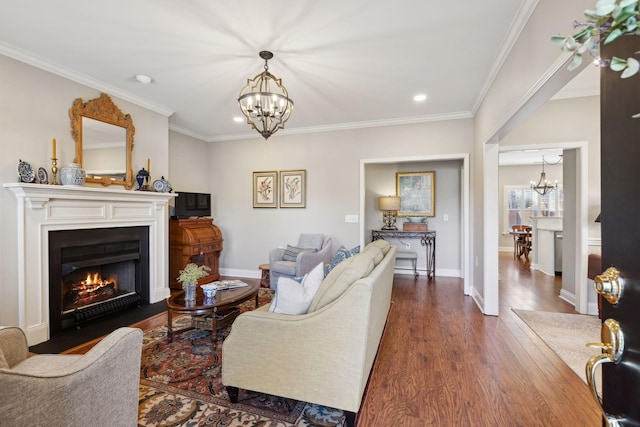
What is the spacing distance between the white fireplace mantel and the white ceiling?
124 cm

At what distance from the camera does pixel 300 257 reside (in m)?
4.16

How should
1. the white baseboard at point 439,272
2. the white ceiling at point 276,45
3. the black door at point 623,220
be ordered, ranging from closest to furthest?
the black door at point 623,220, the white ceiling at point 276,45, the white baseboard at point 439,272

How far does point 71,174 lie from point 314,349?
3043mm

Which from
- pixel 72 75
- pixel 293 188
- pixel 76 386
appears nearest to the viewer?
pixel 76 386

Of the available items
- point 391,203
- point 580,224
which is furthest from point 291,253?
point 580,224

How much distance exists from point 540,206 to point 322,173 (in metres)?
8.07

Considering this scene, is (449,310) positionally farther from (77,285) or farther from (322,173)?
(77,285)

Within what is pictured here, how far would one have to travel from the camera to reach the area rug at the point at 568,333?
2.44 metres

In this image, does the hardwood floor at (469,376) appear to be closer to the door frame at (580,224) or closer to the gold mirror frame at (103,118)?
the door frame at (580,224)

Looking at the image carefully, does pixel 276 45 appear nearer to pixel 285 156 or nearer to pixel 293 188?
pixel 285 156

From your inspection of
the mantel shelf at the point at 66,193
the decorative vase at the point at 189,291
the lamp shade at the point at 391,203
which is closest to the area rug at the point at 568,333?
the lamp shade at the point at 391,203

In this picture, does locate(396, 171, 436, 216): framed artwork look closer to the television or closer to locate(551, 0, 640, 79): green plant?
the television

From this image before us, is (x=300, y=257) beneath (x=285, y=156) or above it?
beneath

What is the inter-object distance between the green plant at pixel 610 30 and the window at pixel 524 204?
10360mm
